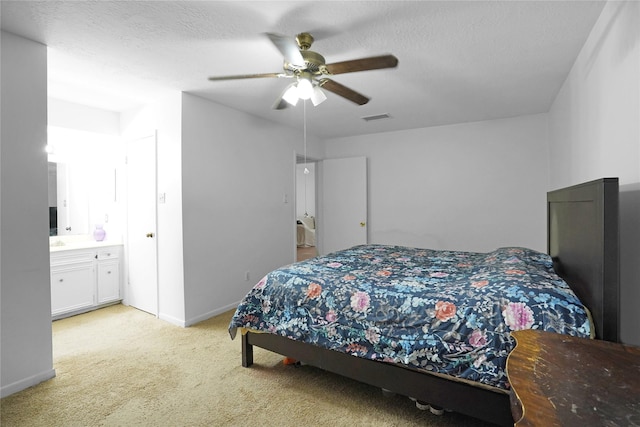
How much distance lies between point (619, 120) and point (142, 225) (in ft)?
13.7

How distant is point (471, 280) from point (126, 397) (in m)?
2.36

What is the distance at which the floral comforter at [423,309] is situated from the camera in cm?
152

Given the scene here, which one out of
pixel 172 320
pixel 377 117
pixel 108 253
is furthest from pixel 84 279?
pixel 377 117

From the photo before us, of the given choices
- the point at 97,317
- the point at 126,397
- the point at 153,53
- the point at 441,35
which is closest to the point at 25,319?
the point at 126,397

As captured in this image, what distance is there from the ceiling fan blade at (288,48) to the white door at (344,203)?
3.22 metres

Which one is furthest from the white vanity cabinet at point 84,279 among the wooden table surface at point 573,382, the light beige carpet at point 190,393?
the wooden table surface at point 573,382

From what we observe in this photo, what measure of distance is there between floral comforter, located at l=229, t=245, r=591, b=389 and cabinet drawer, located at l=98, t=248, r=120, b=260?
2.48 metres

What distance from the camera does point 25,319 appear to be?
216 cm

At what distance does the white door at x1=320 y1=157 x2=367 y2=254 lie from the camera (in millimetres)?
5074

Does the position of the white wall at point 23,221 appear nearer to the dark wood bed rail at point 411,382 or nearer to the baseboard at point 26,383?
the baseboard at point 26,383

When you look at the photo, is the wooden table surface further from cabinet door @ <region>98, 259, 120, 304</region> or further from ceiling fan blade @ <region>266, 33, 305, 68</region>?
cabinet door @ <region>98, 259, 120, 304</region>

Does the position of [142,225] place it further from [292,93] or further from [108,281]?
[292,93]

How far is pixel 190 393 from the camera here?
212 cm

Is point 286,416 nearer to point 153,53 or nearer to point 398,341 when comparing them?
point 398,341
